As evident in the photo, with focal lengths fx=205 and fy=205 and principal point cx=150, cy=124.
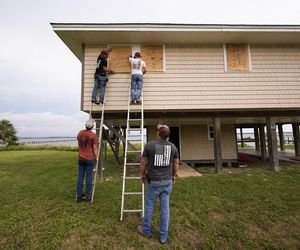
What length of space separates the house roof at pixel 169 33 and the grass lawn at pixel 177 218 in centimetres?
521

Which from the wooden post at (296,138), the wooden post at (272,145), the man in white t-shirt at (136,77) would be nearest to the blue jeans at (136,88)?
the man in white t-shirt at (136,77)

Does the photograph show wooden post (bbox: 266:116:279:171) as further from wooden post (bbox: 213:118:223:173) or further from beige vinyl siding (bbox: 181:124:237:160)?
beige vinyl siding (bbox: 181:124:237:160)

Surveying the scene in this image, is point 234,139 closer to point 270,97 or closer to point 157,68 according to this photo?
point 270,97

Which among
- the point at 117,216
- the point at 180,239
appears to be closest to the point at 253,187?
the point at 180,239

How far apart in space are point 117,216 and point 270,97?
7.05 m

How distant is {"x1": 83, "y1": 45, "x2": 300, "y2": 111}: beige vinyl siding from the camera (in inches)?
299

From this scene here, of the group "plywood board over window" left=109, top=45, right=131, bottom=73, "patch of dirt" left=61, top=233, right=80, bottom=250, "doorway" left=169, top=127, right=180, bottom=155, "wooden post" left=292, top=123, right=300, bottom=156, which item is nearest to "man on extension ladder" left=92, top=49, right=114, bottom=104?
"plywood board over window" left=109, top=45, right=131, bottom=73

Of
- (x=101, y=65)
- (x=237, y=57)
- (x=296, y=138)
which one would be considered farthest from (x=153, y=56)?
(x=296, y=138)

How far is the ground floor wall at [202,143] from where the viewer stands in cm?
Result: 1132

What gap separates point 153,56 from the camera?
7.83m

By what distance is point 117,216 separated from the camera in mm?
4492

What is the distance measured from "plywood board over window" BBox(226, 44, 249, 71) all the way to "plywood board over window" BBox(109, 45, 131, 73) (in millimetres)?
3921

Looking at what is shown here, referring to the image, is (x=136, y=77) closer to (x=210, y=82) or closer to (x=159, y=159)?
(x=210, y=82)

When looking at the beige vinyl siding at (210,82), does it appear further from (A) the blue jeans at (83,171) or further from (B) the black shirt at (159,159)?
(B) the black shirt at (159,159)
